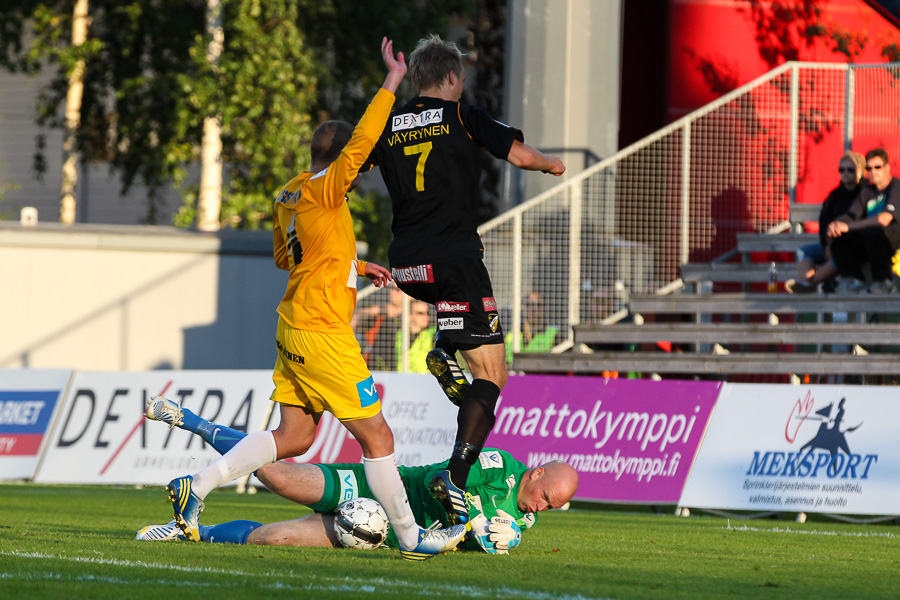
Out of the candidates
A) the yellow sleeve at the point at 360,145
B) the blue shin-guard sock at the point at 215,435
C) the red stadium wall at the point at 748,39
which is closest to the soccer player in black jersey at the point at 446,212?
the yellow sleeve at the point at 360,145

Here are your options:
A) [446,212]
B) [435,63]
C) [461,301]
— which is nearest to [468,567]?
[461,301]

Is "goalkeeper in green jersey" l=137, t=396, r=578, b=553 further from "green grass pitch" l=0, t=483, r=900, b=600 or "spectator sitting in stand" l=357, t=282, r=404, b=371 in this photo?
"spectator sitting in stand" l=357, t=282, r=404, b=371

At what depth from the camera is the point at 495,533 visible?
6.04 metres

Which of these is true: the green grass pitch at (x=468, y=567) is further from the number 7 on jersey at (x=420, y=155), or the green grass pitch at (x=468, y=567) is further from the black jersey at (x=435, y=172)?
the number 7 on jersey at (x=420, y=155)

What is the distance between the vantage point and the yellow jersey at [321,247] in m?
5.70

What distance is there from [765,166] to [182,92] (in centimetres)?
1013

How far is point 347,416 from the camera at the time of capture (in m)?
5.57

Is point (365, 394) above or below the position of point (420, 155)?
below

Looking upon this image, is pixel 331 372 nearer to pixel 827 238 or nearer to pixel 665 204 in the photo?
pixel 827 238

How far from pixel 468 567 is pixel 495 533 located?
0.59m

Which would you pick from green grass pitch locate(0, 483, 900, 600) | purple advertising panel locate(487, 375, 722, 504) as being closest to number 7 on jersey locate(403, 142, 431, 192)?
green grass pitch locate(0, 483, 900, 600)

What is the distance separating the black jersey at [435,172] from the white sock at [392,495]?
1.07m

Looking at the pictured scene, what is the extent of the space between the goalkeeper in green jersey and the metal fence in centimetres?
770

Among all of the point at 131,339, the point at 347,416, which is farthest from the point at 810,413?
the point at 131,339
